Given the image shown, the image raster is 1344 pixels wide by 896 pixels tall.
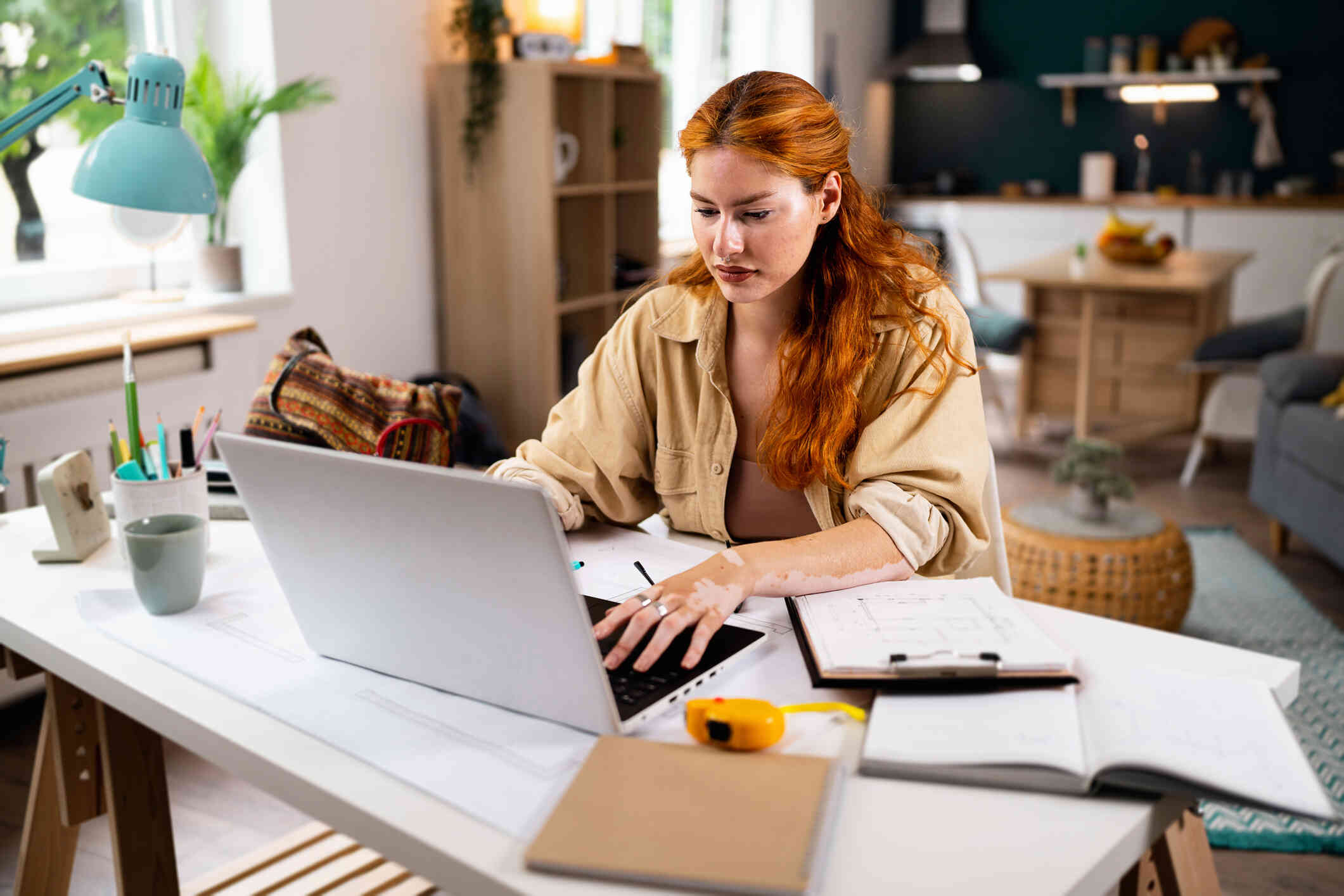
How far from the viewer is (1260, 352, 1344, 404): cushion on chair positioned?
335cm

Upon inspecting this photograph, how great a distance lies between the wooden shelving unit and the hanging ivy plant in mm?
24

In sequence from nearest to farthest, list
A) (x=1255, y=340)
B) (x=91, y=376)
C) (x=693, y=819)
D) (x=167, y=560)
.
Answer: (x=693, y=819) < (x=167, y=560) < (x=91, y=376) < (x=1255, y=340)

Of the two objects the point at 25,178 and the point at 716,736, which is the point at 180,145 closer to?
the point at 716,736

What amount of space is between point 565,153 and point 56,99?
2.32 metres

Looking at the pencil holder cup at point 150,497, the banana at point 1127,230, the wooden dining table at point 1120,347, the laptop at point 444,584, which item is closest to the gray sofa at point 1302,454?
the wooden dining table at point 1120,347

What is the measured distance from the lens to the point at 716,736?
2.86 feet

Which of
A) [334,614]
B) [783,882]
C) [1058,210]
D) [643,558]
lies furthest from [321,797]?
[1058,210]

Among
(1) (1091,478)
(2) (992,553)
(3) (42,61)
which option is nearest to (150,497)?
(2) (992,553)

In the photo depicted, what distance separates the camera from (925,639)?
1009 millimetres

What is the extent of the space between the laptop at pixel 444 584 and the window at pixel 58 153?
1.95m

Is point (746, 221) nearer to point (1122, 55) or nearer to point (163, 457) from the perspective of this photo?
point (163, 457)

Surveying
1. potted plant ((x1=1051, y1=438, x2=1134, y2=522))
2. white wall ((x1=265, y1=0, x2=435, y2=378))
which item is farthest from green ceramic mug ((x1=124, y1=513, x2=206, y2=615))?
potted plant ((x1=1051, y1=438, x2=1134, y2=522))

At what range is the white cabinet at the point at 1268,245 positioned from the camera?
5.98 meters

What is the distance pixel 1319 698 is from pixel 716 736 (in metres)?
2.20
